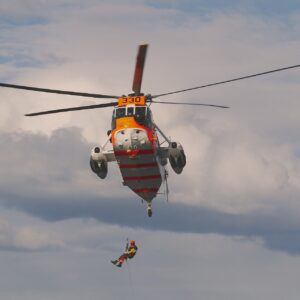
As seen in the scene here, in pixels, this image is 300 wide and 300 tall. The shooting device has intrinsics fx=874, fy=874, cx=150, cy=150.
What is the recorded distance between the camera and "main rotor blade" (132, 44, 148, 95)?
207 feet

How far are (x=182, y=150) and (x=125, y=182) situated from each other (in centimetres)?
510

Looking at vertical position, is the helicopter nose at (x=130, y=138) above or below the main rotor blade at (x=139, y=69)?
below

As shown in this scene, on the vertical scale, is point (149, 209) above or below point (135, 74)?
below

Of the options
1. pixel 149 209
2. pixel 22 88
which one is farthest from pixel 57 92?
pixel 149 209

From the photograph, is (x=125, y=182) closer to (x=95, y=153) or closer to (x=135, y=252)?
(x=95, y=153)

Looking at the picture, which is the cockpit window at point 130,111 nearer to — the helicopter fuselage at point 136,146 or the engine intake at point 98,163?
the helicopter fuselage at point 136,146

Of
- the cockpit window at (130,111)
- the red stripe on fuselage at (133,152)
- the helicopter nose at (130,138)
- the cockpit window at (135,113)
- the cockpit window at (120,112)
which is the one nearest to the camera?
the helicopter nose at (130,138)

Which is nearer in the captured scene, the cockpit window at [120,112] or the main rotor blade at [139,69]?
the main rotor blade at [139,69]

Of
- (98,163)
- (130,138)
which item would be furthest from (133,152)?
(98,163)

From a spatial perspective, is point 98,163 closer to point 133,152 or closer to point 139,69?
point 133,152

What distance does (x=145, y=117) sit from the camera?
6644cm

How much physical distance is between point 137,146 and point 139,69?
5.87 metres

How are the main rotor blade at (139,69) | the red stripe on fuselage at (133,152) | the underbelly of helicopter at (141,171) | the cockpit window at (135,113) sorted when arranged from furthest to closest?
the cockpit window at (135,113)
the underbelly of helicopter at (141,171)
the red stripe on fuselage at (133,152)
the main rotor blade at (139,69)

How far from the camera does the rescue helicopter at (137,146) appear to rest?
6481 centimetres
